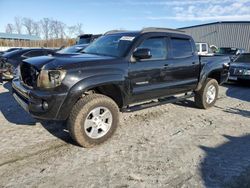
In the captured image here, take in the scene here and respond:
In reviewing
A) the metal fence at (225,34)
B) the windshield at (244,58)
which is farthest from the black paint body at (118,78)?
the metal fence at (225,34)

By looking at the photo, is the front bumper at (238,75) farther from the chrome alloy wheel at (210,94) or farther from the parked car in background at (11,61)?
the parked car in background at (11,61)

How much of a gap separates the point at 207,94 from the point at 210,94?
19 cm

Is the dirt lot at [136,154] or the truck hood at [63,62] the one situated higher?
the truck hood at [63,62]

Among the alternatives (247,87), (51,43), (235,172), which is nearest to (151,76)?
(235,172)

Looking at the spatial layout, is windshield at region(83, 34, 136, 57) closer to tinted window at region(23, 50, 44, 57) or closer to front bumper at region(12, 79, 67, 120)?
front bumper at region(12, 79, 67, 120)

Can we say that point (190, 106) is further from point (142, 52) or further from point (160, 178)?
point (160, 178)

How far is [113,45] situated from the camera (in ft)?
17.7

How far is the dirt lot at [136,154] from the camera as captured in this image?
139 inches

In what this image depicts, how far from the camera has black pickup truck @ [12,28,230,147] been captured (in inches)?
165

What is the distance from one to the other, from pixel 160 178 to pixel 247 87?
933 cm

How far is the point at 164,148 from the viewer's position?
4.57 meters

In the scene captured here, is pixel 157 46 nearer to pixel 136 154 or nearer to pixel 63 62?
pixel 63 62

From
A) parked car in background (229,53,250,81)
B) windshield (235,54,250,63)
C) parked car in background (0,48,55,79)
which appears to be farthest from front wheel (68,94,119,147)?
windshield (235,54,250,63)

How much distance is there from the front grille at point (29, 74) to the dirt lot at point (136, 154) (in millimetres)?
1004
